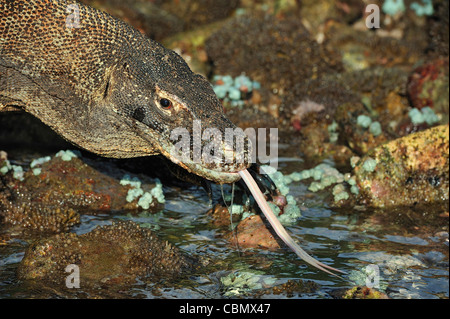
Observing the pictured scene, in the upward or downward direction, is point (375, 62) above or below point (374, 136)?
above

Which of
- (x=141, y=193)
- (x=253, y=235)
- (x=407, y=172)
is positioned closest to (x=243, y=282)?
(x=253, y=235)

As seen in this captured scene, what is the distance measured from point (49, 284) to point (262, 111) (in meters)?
5.70

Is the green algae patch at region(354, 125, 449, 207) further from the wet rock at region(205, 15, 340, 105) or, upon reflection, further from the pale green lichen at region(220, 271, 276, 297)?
the wet rock at region(205, 15, 340, 105)

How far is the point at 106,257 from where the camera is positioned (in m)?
5.21

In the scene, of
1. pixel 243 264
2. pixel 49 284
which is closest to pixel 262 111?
pixel 243 264

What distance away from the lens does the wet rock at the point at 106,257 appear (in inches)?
197

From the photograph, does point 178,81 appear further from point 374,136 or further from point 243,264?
point 374,136

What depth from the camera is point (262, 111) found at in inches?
393

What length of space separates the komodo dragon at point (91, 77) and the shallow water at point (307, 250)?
109 cm

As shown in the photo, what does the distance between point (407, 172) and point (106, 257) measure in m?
3.99

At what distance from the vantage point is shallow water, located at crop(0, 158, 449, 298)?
16.9ft

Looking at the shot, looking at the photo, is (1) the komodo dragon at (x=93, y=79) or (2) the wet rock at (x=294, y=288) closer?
(2) the wet rock at (x=294, y=288)

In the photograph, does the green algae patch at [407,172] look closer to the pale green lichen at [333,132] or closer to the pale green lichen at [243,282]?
the pale green lichen at [333,132]

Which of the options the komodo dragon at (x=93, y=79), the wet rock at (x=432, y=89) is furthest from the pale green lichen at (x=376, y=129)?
the komodo dragon at (x=93, y=79)
